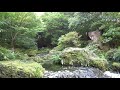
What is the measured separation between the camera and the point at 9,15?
5.44 meters

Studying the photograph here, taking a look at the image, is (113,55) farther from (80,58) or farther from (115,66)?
(80,58)

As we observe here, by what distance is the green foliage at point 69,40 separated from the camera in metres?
5.45

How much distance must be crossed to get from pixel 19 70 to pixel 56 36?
122 centimetres

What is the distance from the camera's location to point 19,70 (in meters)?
5.08

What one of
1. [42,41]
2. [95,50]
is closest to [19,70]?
[42,41]

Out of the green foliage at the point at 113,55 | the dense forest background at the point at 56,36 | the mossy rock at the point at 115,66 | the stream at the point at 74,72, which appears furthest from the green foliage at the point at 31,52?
the mossy rock at the point at 115,66

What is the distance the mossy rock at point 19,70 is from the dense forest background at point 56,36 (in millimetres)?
152

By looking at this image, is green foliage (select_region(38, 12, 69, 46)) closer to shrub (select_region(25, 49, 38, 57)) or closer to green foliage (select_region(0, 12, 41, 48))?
green foliage (select_region(0, 12, 41, 48))

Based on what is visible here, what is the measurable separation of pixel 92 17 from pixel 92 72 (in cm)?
133

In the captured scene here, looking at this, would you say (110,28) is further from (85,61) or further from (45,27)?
(45,27)

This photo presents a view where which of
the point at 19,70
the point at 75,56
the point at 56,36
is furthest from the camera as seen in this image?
the point at 56,36
